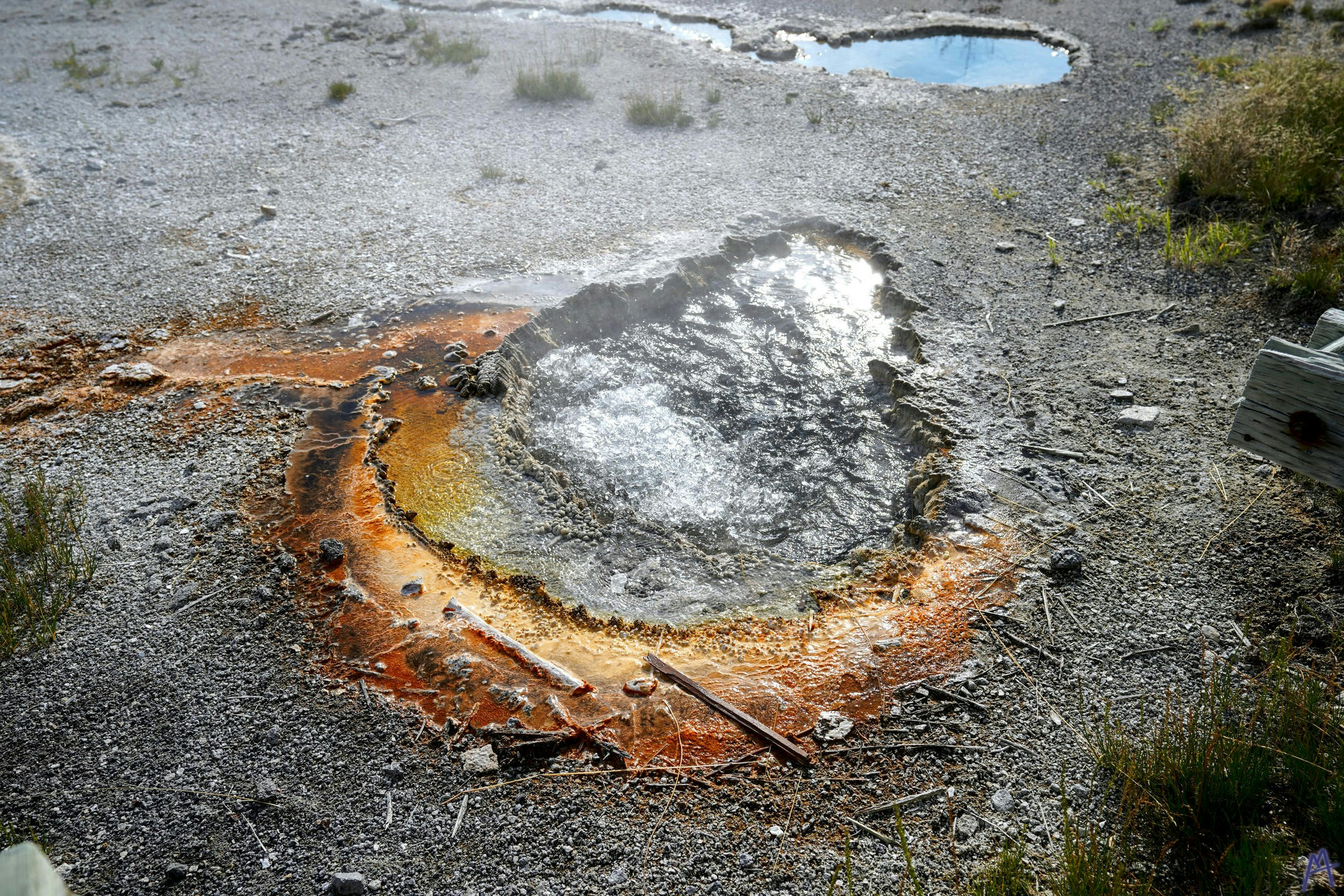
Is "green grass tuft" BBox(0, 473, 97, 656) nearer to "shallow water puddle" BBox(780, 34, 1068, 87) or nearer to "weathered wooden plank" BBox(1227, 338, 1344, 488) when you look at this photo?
"weathered wooden plank" BBox(1227, 338, 1344, 488)

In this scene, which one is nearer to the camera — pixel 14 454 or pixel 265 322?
pixel 14 454

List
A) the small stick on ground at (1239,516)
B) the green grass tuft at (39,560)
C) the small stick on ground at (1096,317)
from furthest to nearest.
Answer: the small stick on ground at (1096,317)
the small stick on ground at (1239,516)
the green grass tuft at (39,560)

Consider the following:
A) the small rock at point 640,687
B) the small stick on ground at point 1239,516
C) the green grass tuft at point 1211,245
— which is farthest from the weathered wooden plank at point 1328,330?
the green grass tuft at point 1211,245

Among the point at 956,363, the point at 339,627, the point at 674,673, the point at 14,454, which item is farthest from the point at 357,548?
the point at 956,363

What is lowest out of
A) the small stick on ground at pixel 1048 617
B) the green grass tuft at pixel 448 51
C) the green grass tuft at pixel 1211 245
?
the small stick on ground at pixel 1048 617

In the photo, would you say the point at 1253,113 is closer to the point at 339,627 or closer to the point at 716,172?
the point at 716,172

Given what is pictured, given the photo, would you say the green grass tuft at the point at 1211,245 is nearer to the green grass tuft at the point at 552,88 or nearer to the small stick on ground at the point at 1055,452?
the small stick on ground at the point at 1055,452
